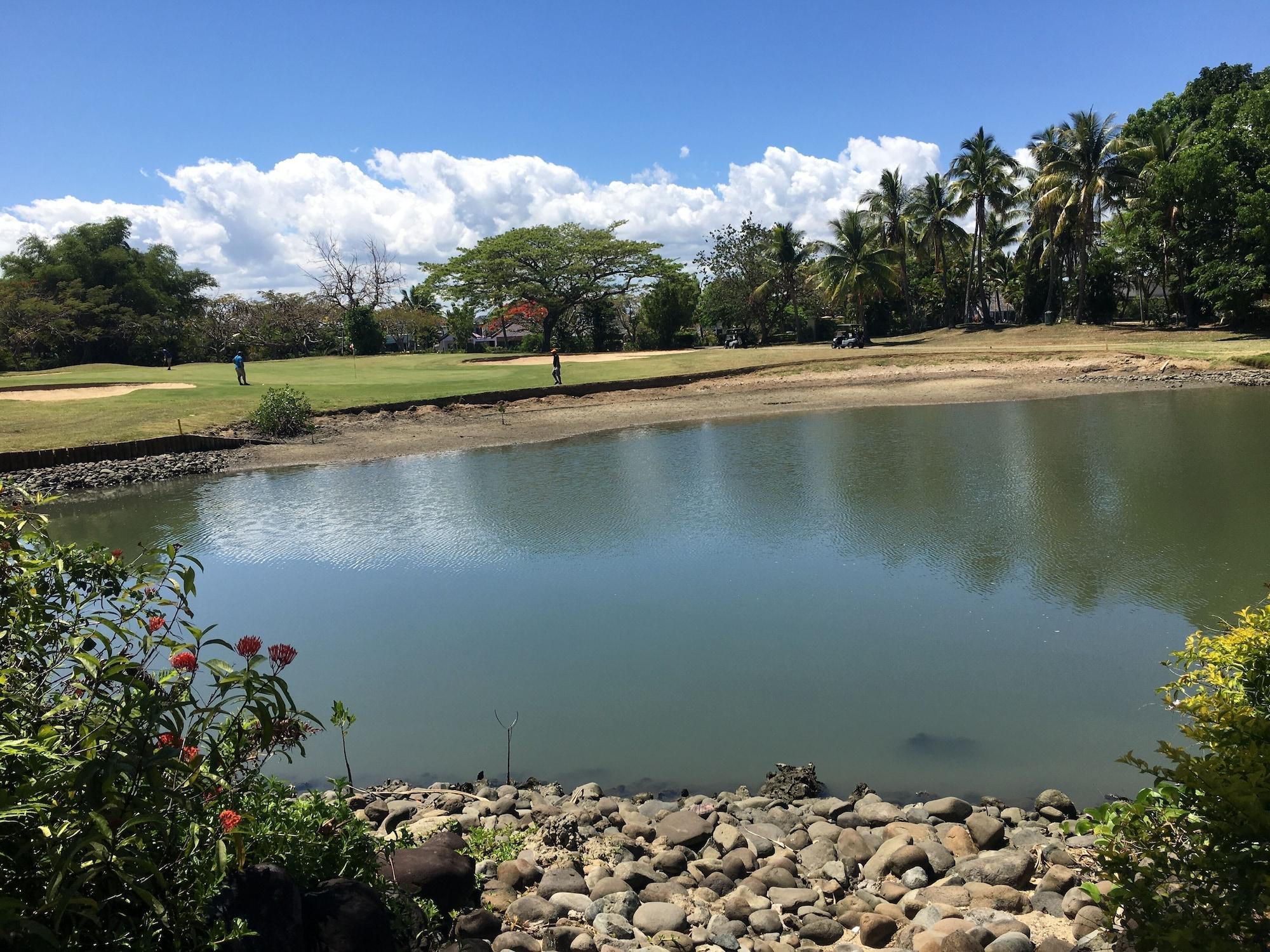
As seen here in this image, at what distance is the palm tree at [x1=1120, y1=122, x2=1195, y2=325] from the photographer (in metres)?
44.9

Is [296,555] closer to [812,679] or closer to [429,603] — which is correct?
[429,603]

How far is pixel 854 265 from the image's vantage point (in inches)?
2067

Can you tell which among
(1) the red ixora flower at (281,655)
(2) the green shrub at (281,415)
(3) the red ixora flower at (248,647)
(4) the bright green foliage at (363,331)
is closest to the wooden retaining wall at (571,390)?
(2) the green shrub at (281,415)

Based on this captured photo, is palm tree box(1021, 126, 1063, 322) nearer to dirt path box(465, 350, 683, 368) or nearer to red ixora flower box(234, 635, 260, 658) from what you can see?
dirt path box(465, 350, 683, 368)

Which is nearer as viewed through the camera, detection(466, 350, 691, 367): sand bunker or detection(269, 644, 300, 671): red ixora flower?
detection(269, 644, 300, 671): red ixora flower

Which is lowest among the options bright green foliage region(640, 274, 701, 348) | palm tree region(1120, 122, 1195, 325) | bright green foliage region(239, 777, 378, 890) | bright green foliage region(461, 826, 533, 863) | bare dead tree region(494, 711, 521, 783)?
bare dead tree region(494, 711, 521, 783)

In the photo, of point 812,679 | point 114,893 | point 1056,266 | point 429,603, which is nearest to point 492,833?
point 114,893

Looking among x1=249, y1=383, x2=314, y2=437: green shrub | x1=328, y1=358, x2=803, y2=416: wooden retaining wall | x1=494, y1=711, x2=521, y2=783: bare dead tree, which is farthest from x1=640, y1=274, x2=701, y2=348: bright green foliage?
x1=494, y1=711, x2=521, y2=783: bare dead tree

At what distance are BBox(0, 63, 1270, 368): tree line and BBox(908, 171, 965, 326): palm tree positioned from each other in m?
0.13

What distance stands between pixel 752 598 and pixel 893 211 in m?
54.7

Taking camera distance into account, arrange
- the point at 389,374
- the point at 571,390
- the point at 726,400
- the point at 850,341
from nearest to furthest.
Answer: the point at 726,400
the point at 571,390
the point at 389,374
the point at 850,341

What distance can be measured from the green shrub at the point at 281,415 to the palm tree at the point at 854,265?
3329cm

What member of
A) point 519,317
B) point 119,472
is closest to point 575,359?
point 119,472

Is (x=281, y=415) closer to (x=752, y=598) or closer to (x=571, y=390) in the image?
(x=571, y=390)
